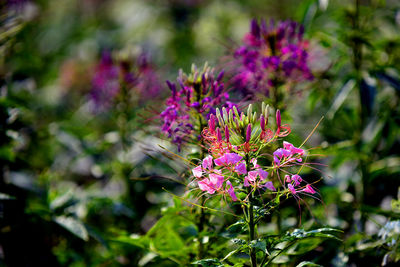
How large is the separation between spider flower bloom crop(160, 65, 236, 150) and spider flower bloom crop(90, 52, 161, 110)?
78 cm

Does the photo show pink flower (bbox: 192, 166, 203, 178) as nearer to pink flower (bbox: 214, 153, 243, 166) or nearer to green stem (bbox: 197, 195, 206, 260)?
pink flower (bbox: 214, 153, 243, 166)

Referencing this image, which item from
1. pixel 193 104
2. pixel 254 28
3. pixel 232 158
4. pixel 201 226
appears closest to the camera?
pixel 232 158

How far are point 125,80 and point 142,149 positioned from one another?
1.49 ft

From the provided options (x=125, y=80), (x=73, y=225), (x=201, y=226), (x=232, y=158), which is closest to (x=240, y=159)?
(x=232, y=158)

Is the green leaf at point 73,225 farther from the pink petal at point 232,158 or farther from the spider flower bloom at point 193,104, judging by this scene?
the pink petal at point 232,158

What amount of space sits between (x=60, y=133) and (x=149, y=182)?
0.54 meters

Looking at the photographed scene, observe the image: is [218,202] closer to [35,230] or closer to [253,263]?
[253,263]

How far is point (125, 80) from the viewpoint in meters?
1.90

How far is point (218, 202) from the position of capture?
120 cm

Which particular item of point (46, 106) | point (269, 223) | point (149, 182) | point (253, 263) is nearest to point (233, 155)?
point (253, 263)

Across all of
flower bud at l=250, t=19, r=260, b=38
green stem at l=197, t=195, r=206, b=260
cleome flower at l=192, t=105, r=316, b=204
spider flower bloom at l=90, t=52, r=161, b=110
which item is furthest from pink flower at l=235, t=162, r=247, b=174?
spider flower bloom at l=90, t=52, r=161, b=110

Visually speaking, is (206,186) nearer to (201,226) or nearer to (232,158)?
(232,158)

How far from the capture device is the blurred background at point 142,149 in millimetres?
1413

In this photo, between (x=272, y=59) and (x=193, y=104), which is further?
(x=272, y=59)
